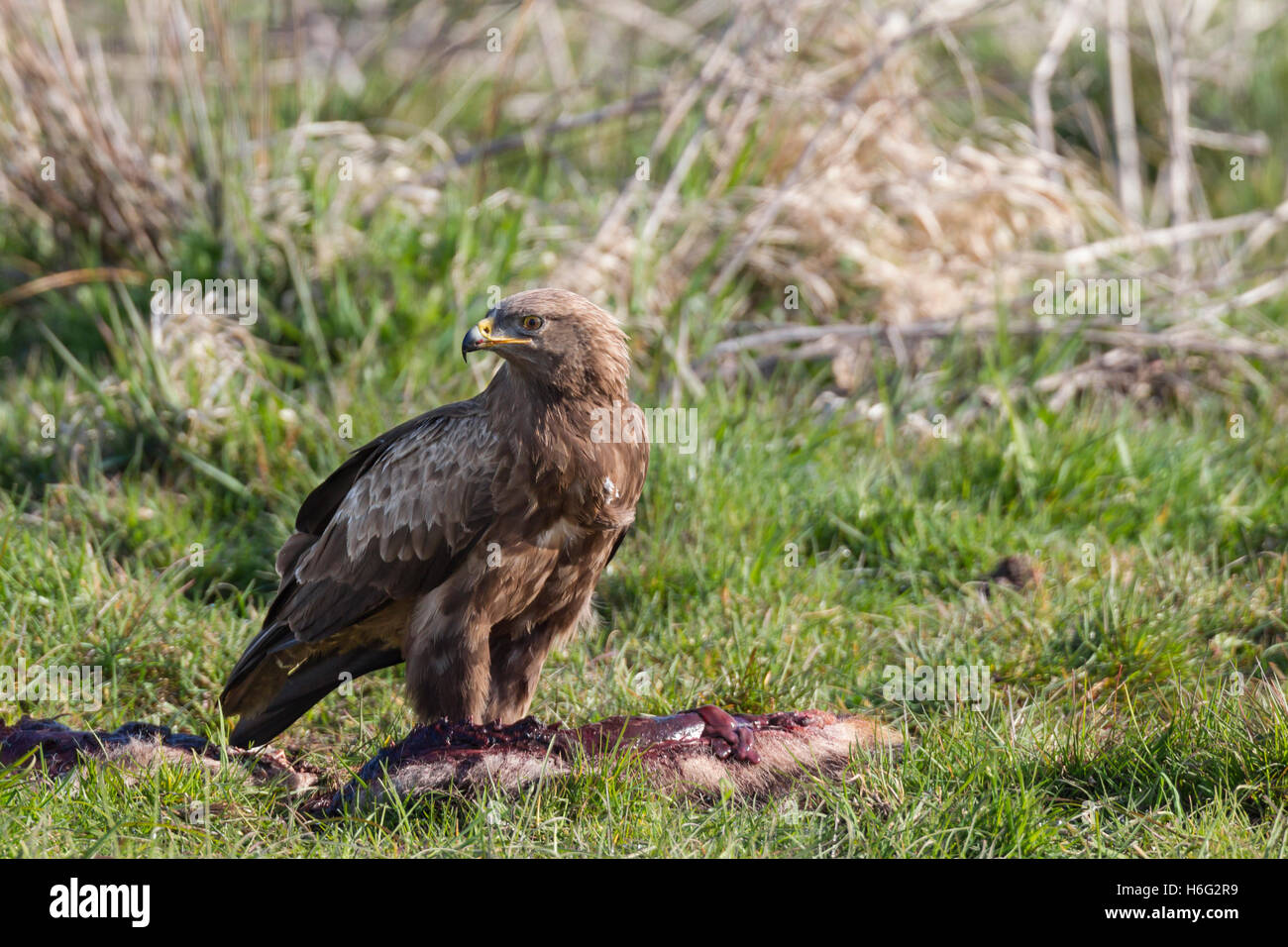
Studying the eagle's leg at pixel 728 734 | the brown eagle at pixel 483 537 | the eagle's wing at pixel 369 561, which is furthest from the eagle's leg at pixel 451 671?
the eagle's leg at pixel 728 734

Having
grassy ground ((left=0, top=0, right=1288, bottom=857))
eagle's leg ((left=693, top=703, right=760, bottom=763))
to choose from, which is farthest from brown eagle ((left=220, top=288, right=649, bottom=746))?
eagle's leg ((left=693, top=703, right=760, bottom=763))

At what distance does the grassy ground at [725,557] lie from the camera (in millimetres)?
3576

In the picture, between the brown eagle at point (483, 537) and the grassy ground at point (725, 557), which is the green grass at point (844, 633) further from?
the brown eagle at point (483, 537)

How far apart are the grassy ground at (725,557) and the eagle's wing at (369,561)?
211 millimetres

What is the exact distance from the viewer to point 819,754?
3.83 meters

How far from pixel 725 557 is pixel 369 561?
4.40ft

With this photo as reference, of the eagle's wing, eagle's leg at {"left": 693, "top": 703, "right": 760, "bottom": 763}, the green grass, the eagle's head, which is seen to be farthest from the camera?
the eagle's wing

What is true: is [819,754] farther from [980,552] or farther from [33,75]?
[33,75]

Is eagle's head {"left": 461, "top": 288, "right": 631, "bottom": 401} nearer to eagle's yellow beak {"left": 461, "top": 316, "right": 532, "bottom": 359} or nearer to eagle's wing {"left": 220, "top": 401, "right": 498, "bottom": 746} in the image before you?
eagle's yellow beak {"left": 461, "top": 316, "right": 532, "bottom": 359}

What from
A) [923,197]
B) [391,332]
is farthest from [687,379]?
[923,197]

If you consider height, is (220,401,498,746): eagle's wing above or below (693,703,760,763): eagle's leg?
above

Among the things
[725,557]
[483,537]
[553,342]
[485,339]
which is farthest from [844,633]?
[485,339]

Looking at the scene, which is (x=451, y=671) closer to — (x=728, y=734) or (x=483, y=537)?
(x=483, y=537)

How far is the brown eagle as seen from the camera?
3914 millimetres
